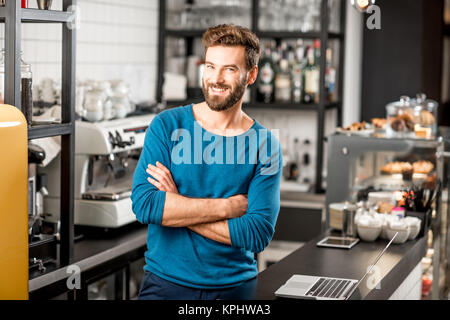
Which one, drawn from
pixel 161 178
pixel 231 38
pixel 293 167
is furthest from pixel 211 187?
pixel 293 167

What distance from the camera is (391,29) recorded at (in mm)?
5621

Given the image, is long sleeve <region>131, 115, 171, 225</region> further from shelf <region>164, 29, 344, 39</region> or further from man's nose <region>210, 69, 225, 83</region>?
shelf <region>164, 29, 344, 39</region>

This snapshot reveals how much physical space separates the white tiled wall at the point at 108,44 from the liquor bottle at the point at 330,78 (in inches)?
51.9

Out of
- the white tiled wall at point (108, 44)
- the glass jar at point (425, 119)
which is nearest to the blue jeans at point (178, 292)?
the glass jar at point (425, 119)

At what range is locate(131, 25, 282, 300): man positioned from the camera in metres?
2.23

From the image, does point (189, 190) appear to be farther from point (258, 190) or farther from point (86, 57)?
point (86, 57)

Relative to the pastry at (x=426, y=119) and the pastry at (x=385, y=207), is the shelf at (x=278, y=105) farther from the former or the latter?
the pastry at (x=385, y=207)

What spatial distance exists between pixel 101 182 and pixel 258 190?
4.97 ft

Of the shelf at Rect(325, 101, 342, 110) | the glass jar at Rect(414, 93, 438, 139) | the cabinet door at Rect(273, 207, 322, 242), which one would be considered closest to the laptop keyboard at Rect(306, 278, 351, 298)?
the glass jar at Rect(414, 93, 438, 139)

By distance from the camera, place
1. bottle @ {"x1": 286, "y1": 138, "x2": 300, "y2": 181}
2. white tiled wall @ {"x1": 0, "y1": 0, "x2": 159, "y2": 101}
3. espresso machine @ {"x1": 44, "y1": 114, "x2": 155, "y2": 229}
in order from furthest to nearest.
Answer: bottle @ {"x1": 286, "y1": 138, "x2": 300, "y2": 181} < white tiled wall @ {"x1": 0, "y1": 0, "x2": 159, "y2": 101} < espresso machine @ {"x1": 44, "y1": 114, "x2": 155, "y2": 229}

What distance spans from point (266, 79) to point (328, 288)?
3.12 meters

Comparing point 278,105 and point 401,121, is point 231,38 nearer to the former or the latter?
point 401,121

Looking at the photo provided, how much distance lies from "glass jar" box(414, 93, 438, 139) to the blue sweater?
164cm

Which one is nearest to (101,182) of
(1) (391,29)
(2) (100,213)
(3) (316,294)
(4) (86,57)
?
(2) (100,213)
